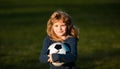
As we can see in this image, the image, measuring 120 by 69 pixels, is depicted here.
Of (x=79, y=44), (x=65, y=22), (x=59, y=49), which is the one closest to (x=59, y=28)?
(x=65, y=22)

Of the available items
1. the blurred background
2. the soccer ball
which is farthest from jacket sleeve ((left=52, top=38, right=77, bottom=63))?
the blurred background

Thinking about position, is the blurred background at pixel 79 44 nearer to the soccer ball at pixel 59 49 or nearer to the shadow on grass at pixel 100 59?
the shadow on grass at pixel 100 59

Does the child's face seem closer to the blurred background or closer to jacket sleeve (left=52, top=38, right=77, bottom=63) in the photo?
jacket sleeve (left=52, top=38, right=77, bottom=63)

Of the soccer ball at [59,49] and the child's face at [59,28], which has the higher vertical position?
the child's face at [59,28]

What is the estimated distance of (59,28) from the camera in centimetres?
536

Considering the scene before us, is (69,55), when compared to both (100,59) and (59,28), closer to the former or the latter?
(59,28)

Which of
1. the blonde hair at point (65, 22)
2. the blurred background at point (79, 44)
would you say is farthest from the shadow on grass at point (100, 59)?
the blonde hair at point (65, 22)

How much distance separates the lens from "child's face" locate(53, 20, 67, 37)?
535cm

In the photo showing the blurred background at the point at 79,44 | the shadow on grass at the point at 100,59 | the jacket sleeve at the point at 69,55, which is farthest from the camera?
the blurred background at the point at 79,44

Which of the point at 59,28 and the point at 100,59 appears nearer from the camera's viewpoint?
the point at 59,28

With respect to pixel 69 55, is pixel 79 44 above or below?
below

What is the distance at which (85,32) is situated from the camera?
17.9 meters

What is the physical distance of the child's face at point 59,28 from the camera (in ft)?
17.6

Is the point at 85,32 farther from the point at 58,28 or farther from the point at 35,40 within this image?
the point at 58,28
